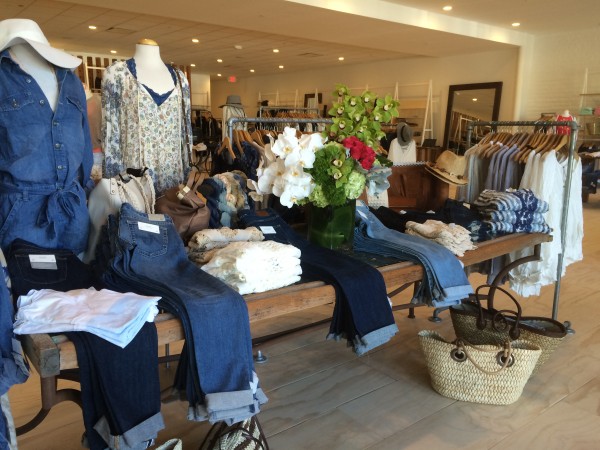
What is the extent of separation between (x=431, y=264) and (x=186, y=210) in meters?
1.06

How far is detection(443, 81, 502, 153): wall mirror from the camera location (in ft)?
36.6

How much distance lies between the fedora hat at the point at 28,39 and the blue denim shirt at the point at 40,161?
1.9 inches

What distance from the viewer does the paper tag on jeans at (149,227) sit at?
5.82 feet

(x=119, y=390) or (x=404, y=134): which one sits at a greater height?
(x=404, y=134)

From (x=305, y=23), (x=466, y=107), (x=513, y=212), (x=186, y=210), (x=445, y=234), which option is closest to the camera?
(x=186, y=210)

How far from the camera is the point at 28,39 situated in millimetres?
1764

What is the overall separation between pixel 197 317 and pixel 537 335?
208cm

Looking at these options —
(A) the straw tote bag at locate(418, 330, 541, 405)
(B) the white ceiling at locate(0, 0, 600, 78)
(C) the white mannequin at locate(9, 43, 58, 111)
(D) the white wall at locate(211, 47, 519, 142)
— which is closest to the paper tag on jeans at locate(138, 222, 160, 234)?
(C) the white mannequin at locate(9, 43, 58, 111)

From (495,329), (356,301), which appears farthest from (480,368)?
(356,301)

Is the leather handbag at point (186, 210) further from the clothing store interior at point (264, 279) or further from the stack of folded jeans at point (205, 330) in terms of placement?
the stack of folded jeans at point (205, 330)

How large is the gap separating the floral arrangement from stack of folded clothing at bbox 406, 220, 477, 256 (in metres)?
0.41

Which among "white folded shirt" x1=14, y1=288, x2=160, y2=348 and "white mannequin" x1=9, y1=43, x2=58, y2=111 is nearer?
"white folded shirt" x1=14, y1=288, x2=160, y2=348

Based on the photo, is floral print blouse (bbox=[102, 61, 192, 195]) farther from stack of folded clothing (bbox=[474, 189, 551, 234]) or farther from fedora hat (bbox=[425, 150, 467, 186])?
stack of folded clothing (bbox=[474, 189, 551, 234])

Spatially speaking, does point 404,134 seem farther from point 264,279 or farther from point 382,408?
point 264,279
